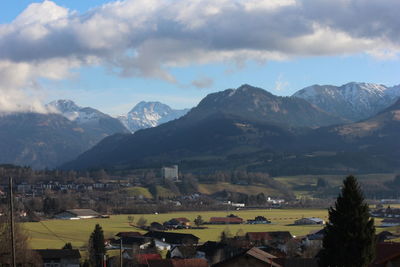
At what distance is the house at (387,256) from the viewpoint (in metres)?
40.2

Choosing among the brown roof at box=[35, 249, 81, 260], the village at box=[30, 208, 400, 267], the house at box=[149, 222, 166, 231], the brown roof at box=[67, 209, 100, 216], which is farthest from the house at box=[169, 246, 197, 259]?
the brown roof at box=[67, 209, 100, 216]

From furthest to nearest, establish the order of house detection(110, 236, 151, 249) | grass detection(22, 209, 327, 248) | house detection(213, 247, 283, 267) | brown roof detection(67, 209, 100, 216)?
brown roof detection(67, 209, 100, 216)
grass detection(22, 209, 327, 248)
house detection(110, 236, 151, 249)
house detection(213, 247, 283, 267)

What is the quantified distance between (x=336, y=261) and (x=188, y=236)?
6943cm

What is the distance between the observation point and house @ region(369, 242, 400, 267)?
4016 cm

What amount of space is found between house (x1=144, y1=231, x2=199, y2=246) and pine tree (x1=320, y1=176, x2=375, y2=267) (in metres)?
62.5

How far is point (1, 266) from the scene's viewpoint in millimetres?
52812

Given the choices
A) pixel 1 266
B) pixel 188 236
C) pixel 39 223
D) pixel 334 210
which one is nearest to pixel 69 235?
pixel 188 236

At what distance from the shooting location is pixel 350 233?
34938mm

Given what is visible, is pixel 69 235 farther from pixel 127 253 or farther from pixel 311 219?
pixel 311 219

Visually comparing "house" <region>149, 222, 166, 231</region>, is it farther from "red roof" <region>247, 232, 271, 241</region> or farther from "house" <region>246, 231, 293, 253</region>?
"red roof" <region>247, 232, 271, 241</region>

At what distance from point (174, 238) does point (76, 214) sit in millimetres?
54505

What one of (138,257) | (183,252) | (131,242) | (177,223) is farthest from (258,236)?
(177,223)

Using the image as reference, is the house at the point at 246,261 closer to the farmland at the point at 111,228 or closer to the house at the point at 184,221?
the farmland at the point at 111,228

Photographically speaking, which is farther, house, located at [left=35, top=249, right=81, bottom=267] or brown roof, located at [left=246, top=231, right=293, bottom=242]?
brown roof, located at [left=246, top=231, right=293, bottom=242]
